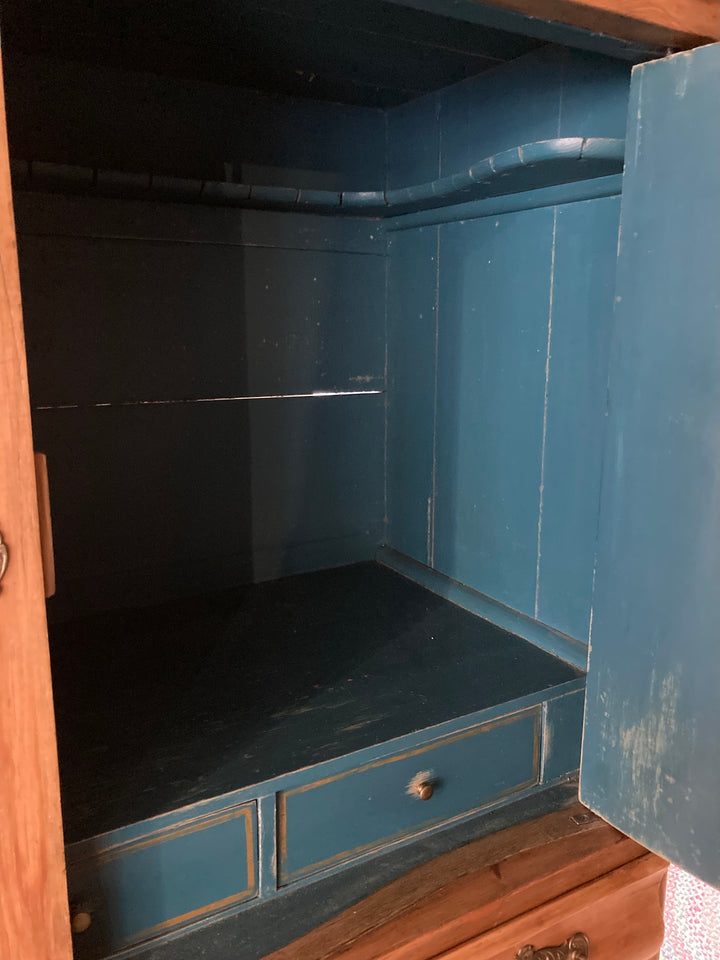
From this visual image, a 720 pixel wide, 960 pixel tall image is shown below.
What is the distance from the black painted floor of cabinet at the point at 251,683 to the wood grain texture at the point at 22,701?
128 mm

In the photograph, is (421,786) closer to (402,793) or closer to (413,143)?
(402,793)

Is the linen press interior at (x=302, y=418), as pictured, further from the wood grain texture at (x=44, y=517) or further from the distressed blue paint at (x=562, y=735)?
the wood grain texture at (x=44, y=517)

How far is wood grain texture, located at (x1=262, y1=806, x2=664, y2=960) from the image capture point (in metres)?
1.03

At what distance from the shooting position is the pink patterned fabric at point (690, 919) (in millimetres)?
1205

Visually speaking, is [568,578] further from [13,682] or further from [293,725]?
[13,682]

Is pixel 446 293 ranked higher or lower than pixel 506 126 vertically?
lower

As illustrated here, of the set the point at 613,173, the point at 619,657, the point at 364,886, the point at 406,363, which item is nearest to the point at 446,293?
the point at 406,363

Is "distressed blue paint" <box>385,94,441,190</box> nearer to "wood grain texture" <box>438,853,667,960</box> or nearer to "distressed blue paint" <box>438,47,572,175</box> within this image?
"distressed blue paint" <box>438,47,572,175</box>

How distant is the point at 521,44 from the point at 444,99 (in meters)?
0.28

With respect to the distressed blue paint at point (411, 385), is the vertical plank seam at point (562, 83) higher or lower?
higher

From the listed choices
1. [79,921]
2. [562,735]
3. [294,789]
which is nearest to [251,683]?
[294,789]

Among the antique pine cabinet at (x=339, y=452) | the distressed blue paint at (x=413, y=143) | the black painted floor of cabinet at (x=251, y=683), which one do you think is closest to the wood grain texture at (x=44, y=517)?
the antique pine cabinet at (x=339, y=452)

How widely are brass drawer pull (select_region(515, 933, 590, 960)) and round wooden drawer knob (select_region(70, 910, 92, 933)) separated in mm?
621

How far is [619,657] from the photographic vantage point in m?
1.03
